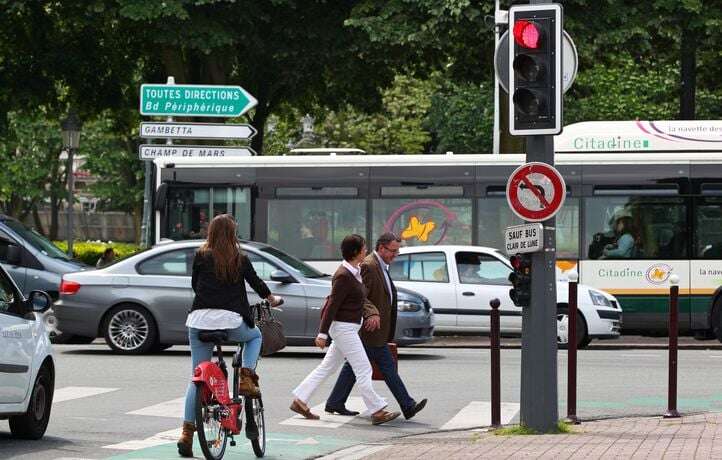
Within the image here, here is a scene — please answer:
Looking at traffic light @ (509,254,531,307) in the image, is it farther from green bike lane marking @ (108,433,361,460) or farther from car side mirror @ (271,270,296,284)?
car side mirror @ (271,270,296,284)

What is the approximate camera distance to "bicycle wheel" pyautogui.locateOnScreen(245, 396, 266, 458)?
10.6m

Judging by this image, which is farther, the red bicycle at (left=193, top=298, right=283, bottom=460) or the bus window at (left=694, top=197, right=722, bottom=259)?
Answer: the bus window at (left=694, top=197, right=722, bottom=259)

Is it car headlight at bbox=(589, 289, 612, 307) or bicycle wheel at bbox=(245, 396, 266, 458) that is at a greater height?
car headlight at bbox=(589, 289, 612, 307)

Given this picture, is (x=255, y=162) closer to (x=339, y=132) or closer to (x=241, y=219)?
(x=241, y=219)

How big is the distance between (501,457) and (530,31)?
320cm

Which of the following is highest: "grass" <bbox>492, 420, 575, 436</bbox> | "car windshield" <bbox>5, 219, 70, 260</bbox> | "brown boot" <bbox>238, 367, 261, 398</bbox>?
"car windshield" <bbox>5, 219, 70, 260</bbox>

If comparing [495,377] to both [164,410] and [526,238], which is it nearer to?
[526,238]

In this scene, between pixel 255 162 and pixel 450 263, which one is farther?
pixel 255 162

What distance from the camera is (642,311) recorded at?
23.6 metres

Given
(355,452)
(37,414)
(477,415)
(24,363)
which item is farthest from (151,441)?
(477,415)

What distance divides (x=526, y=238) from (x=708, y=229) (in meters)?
12.3

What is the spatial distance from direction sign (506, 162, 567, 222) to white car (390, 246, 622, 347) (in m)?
10.1

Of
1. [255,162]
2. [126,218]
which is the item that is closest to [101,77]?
[255,162]

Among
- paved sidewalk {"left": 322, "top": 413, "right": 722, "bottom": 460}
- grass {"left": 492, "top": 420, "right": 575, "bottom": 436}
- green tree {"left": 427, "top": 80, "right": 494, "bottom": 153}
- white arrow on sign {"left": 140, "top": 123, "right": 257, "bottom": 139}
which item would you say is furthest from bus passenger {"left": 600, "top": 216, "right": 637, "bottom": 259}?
green tree {"left": 427, "top": 80, "right": 494, "bottom": 153}
